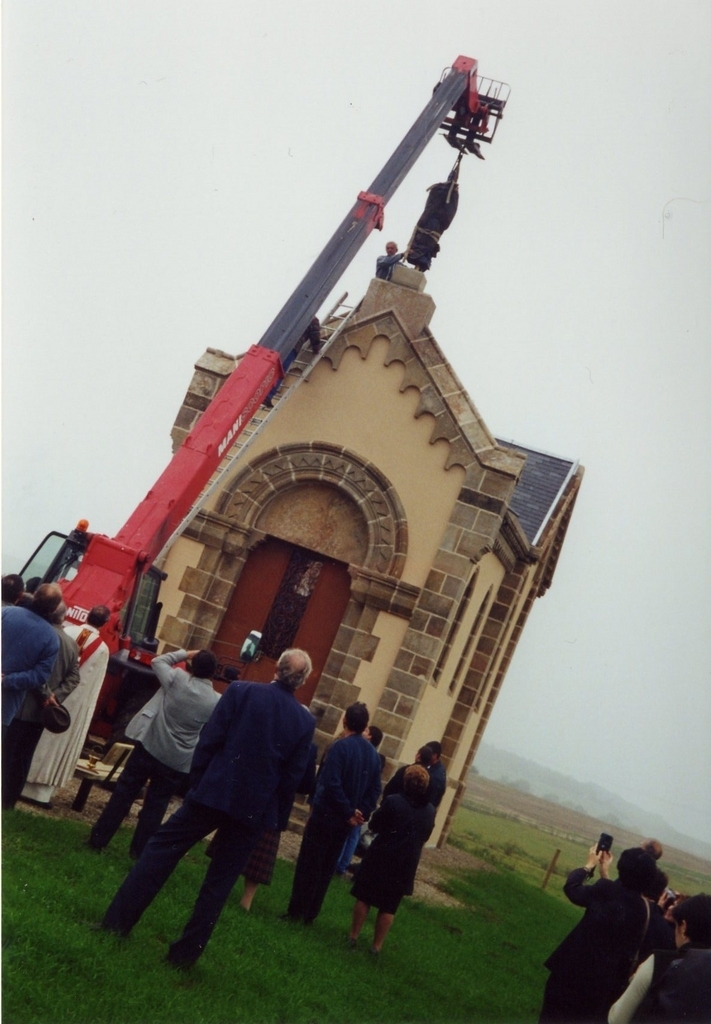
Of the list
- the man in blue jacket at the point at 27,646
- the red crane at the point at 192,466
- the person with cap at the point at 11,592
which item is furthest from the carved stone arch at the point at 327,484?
the man in blue jacket at the point at 27,646

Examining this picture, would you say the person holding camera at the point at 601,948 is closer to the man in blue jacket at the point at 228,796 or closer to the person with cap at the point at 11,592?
the man in blue jacket at the point at 228,796

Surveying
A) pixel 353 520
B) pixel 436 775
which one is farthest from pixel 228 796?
pixel 353 520

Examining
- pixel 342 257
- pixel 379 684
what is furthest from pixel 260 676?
pixel 342 257

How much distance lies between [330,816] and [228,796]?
281 centimetres

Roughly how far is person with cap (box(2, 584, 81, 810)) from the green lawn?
353 millimetres

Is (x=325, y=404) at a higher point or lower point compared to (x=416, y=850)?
higher

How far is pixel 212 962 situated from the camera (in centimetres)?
736

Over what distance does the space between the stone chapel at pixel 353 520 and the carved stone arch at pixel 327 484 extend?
19mm

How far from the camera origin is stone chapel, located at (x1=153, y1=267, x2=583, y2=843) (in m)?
15.9

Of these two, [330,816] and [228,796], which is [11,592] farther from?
[330,816]

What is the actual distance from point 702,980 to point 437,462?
1192 cm

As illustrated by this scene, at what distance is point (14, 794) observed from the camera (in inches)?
354

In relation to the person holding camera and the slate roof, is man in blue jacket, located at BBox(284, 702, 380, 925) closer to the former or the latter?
the person holding camera

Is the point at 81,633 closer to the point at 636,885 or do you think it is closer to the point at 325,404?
the point at 636,885
